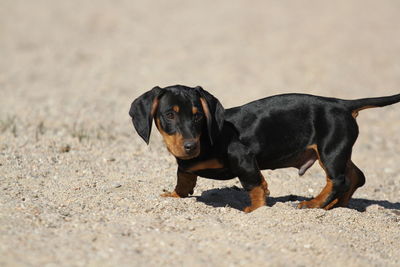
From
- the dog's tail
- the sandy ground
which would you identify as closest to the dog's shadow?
the sandy ground

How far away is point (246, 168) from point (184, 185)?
0.86 metres

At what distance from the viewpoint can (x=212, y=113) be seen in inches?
255

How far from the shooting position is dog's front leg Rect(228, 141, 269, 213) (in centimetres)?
651

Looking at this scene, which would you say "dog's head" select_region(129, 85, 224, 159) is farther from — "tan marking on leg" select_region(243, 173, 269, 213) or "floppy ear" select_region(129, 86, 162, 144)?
"tan marking on leg" select_region(243, 173, 269, 213)

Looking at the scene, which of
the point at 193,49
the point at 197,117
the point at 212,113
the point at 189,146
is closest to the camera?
the point at 189,146

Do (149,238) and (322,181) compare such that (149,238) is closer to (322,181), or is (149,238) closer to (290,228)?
(290,228)

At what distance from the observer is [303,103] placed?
697 centimetres

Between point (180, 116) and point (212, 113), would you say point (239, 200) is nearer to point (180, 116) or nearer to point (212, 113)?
point (212, 113)

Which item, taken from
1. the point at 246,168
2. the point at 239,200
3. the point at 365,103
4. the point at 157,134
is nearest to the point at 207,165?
the point at 246,168

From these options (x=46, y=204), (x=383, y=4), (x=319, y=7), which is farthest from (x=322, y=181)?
(x=383, y=4)

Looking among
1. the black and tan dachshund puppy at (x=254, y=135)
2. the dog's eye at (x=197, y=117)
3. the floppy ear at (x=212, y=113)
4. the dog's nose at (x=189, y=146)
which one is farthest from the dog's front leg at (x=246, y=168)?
the dog's nose at (x=189, y=146)

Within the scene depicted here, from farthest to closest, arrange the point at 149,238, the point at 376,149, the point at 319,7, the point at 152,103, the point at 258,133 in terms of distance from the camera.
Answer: the point at 319,7 → the point at 376,149 → the point at 258,133 → the point at 152,103 → the point at 149,238

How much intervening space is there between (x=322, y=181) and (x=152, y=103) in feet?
11.4

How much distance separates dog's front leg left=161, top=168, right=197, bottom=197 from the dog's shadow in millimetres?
203
